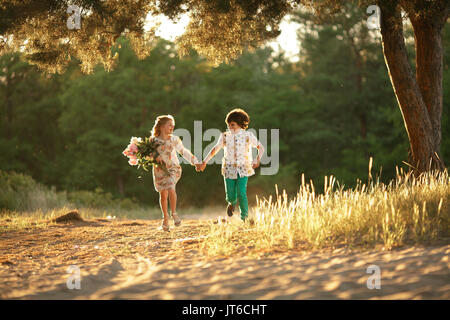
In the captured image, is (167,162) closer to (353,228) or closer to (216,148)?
(216,148)

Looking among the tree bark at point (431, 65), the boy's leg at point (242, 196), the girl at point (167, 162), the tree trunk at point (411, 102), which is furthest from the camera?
the tree bark at point (431, 65)

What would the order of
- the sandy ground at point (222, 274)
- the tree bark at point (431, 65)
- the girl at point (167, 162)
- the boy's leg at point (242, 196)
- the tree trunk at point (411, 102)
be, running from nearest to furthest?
the sandy ground at point (222, 274), the boy's leg at point (242, 196), the girl at point (167, 162), the tree trunk at point (411, 102), the tree bark at point (431, 65)

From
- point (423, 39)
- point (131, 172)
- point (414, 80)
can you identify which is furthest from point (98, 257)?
point (131, 172)

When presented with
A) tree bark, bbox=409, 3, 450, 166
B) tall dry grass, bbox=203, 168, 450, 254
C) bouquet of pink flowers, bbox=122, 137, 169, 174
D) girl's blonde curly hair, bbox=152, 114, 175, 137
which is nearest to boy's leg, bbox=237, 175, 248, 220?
bouquet of pink flowers, bbox=122, 137, 169, 174

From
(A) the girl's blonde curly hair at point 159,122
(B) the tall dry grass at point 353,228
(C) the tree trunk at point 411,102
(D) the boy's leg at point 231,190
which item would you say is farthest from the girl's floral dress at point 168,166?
(C) the tree trunk at point 411,102

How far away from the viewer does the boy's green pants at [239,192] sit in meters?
8.88

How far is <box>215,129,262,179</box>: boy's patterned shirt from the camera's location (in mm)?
8914

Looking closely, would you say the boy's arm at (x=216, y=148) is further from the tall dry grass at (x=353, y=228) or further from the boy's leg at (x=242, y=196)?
the tall dry grass at (x=353, y=228)

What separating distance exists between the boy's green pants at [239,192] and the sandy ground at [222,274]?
1.82 m

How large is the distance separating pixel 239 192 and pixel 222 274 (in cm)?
380

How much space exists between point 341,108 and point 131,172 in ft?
47.4

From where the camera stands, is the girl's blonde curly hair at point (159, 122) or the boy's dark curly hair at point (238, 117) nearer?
the boy's dark curly hair at point (238, 117)

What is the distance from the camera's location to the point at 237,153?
891 cm

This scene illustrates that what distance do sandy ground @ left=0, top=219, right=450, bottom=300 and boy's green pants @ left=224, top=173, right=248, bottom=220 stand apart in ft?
5.96
